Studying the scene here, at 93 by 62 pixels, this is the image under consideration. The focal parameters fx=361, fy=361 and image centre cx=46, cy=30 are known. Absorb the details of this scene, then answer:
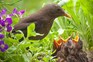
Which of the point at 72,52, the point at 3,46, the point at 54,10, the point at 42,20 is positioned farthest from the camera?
the point at 54,10

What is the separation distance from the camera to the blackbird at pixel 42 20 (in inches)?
99.9

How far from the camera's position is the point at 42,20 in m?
2.65

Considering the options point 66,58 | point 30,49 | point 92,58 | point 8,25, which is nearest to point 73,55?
point 66,58

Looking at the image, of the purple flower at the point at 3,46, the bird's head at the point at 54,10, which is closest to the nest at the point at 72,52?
the bird's head at the point at 54,10

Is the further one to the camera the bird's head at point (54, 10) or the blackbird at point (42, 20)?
the bird's head at point (54, 10)

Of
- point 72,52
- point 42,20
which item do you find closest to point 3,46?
point 72,52

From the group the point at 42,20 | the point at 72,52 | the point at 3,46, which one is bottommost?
the point at 72,52

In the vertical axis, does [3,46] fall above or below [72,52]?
above

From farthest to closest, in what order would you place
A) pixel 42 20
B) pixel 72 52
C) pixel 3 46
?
1. pixel 42 20
2. pixel 72 52
3. pixel 3 46

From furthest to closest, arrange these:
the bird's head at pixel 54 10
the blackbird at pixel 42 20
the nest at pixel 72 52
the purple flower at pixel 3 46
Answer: the bird's head at pixel 54 10
the blackbird at pixel 42 20
the nest at pixel 72 52
the purple flower at pixel 3 46

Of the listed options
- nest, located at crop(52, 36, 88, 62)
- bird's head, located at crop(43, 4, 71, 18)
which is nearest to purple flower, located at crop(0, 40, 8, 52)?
nest, located at crop(52, 36, 88, 62)

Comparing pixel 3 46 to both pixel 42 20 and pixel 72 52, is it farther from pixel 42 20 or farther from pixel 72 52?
pixel 42 20

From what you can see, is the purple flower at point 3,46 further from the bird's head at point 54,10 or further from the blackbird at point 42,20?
the bird's head at point 54,10

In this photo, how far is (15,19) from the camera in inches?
77.5
